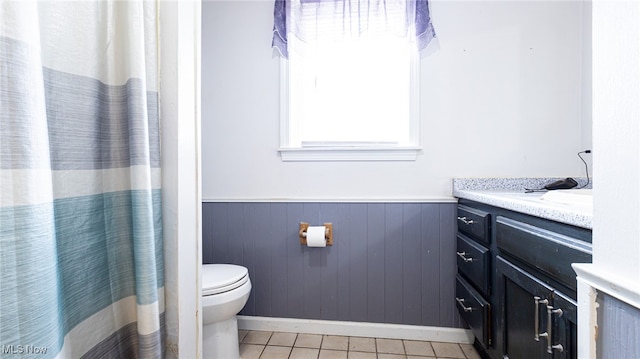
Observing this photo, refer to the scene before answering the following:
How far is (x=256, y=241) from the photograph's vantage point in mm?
1755

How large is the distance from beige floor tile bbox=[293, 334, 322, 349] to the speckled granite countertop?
115 cm

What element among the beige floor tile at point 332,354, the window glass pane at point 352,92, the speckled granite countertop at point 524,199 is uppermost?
the window glass pane at point 352,92

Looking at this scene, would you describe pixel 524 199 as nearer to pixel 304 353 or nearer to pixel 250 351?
pixel 304 353

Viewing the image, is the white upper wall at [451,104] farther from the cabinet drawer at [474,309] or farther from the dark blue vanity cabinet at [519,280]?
the cabinet drawer at [474,309]

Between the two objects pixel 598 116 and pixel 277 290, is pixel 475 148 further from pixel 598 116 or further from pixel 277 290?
pixel 277 290

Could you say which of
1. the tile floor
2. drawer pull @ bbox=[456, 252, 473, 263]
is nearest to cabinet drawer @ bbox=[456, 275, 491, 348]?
drawer pull @ bbox=[456, 252, 473, 263]

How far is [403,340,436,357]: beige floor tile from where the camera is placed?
1.51 m

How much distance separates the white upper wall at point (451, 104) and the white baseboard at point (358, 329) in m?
0.76

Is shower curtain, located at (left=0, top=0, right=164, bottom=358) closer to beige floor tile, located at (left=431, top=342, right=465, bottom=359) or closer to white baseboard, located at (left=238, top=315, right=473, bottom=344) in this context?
white baseboard, located at (left=238, top=315, right=473, bottom=344)

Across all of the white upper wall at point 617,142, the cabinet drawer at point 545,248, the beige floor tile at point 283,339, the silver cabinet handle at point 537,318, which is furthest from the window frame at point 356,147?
the white upper wall at point 617,142

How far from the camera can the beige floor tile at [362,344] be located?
1544 mm

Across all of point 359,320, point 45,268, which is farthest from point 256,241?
point 45,268

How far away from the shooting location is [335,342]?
161 cm

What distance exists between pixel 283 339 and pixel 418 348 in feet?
2.51
